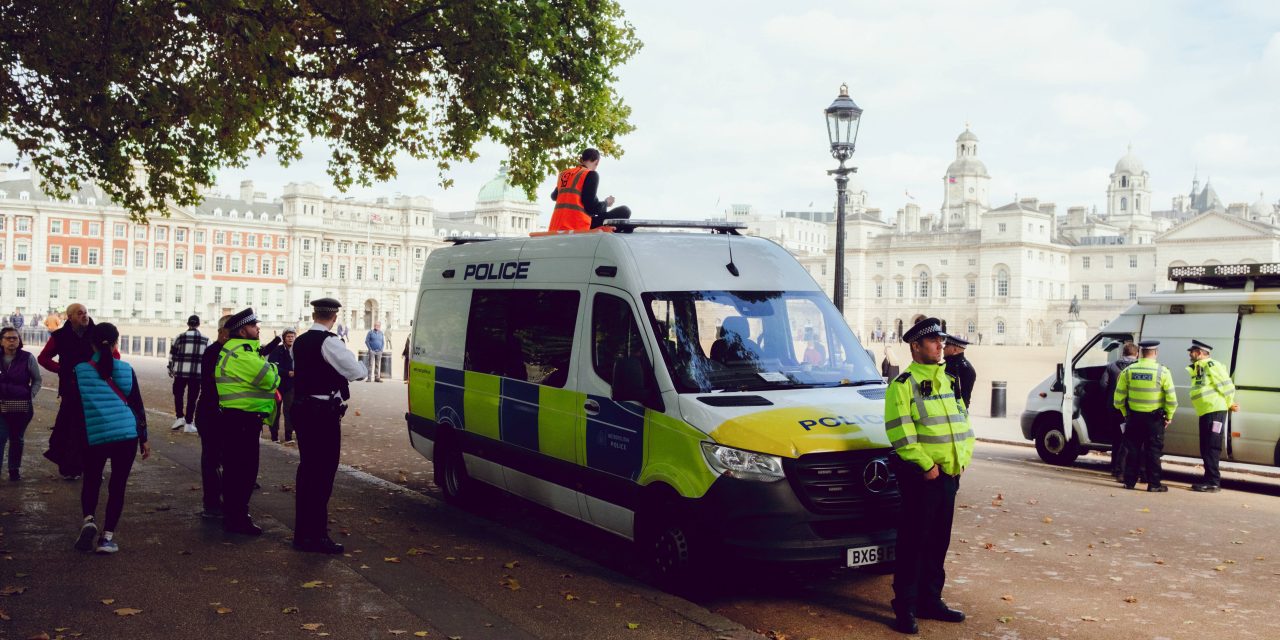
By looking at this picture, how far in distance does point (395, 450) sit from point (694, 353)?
844cm

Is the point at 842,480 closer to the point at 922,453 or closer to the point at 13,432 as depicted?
the point at 922,453

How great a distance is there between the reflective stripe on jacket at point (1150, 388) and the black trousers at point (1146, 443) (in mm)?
105

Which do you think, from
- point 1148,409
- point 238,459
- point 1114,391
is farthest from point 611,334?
point 1114,391

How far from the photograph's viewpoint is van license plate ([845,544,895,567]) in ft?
20.7

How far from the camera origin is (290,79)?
41.7 feet

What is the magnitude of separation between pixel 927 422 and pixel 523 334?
346 centimetres

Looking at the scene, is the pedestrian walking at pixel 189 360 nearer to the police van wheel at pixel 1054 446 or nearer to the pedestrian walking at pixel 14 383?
the pedestrian walking at pixel 14 383

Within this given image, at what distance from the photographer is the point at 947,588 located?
7363mm

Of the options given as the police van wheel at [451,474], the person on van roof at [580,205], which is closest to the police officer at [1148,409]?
the person on van roof at [580,205]

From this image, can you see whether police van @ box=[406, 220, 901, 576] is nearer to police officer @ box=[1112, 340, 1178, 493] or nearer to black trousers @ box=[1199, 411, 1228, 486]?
police officer @ box=[1112, 340, 1178, 493]

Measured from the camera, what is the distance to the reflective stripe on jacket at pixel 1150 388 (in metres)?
11.9

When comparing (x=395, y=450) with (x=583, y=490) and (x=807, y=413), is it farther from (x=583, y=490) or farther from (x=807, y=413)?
(x=807, y=413)

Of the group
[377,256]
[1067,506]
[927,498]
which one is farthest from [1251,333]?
[377,256]

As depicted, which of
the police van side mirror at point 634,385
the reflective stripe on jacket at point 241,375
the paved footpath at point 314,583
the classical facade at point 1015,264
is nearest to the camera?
the paved footpath at point 314,583
